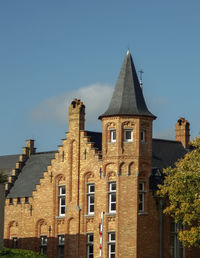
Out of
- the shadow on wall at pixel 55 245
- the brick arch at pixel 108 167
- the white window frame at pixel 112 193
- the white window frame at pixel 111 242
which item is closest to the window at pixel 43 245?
the shadow on wall at pixel 55 245

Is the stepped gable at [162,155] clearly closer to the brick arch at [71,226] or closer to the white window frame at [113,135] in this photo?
the white window frame at [113,135]

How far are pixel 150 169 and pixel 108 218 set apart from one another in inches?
193

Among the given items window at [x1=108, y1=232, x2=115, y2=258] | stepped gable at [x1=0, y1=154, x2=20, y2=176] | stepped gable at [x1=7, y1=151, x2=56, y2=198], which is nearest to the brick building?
window at [x1=108, y1=232, x2=115, y2=258]

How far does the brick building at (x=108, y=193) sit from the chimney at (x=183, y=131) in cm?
256

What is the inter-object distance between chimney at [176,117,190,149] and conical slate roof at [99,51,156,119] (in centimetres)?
1073

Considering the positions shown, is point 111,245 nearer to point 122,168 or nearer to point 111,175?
point 111,175

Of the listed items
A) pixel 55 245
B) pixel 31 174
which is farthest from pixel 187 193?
pixel 31 174

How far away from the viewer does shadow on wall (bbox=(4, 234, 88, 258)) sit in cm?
6378

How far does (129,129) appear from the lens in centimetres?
6144

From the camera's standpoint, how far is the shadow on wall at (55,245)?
63781mm

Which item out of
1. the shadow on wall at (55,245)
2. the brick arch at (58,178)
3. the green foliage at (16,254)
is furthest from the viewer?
the brick arch at (58,178)

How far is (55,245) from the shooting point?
66.1 meters

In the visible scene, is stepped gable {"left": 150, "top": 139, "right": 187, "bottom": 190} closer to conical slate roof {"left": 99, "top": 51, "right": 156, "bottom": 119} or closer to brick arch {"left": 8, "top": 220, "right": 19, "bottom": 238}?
conical slate roof {"left": 99, "top": 51, "right": 156, "bottom": 119}

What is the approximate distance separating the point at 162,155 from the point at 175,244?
→ 834 centimetres
